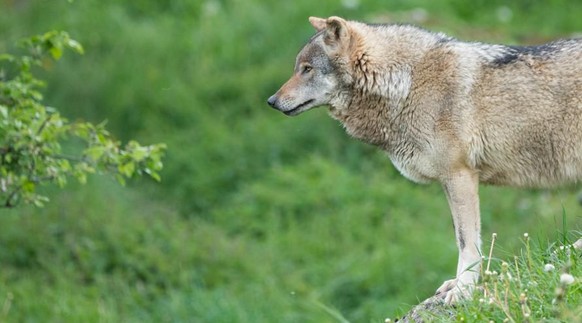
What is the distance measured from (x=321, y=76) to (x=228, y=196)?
7.98m

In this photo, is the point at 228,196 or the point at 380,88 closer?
the point at 380,88

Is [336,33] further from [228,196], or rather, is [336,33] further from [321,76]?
[228,196]

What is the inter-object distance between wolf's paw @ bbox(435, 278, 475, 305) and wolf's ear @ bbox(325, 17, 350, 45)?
1775 mm

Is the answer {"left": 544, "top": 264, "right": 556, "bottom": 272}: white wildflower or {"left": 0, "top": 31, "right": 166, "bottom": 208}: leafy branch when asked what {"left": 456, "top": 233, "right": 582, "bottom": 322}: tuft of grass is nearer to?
{"left": 544, "top": 264, "right": 556, "bottom": 272}: white wildflower

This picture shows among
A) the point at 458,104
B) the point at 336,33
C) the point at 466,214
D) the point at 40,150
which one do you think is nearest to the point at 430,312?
the point at 466,214

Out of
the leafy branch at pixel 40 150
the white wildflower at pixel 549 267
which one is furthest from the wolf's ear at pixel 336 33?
the white wildflower at pixel 549 267

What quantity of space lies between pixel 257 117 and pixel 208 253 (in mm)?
3341

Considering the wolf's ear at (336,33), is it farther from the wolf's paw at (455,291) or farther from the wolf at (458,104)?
the wolf's paw at (455,291)

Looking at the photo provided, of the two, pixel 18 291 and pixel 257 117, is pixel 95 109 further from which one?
pixel 18 291

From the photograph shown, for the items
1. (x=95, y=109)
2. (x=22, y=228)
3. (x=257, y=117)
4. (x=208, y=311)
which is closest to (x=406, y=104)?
(x=208, y=311)

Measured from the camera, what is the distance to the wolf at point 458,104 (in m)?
7.28

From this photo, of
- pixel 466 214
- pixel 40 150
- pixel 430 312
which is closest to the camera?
pixel 430 312

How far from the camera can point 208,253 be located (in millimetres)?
13867

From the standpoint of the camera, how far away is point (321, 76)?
25.6 feet
